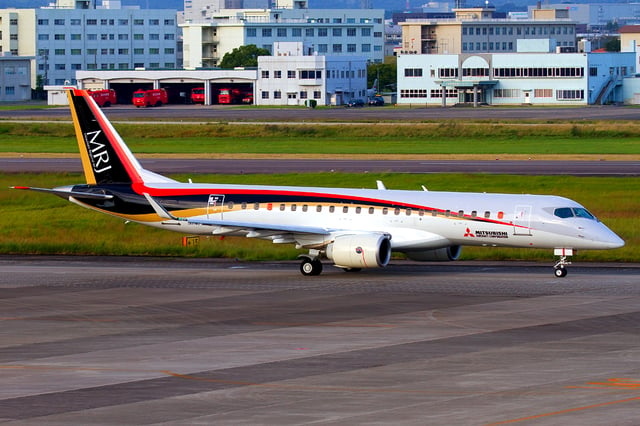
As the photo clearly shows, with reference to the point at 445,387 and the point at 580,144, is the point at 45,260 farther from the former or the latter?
the point at 580,144

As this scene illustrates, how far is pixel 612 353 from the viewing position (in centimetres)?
2941

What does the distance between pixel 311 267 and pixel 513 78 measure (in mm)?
152414

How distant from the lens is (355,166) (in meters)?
85.4

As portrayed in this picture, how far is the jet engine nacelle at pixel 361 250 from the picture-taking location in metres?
42.2

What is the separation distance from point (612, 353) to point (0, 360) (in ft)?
51.3

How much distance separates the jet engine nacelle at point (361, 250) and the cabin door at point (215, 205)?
528 cm

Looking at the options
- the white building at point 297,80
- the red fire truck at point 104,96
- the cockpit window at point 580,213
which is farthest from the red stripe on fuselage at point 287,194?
the white building at point 297,80

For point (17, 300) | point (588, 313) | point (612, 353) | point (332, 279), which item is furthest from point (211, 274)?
point (612, 353)

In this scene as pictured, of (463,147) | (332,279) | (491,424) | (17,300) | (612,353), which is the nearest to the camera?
(491,424)

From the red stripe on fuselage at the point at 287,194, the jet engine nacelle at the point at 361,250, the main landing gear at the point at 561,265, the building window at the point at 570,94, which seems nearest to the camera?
the jet engine nacelle at the point at 361,250

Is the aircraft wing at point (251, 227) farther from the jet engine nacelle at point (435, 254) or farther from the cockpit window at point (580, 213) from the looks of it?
the cockpit window at point (580, 213)

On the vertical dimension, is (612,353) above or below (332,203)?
below

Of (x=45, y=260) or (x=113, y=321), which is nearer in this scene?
(x=113, y=321)

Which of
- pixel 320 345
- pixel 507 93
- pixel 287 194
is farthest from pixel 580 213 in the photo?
pixel 507 93
